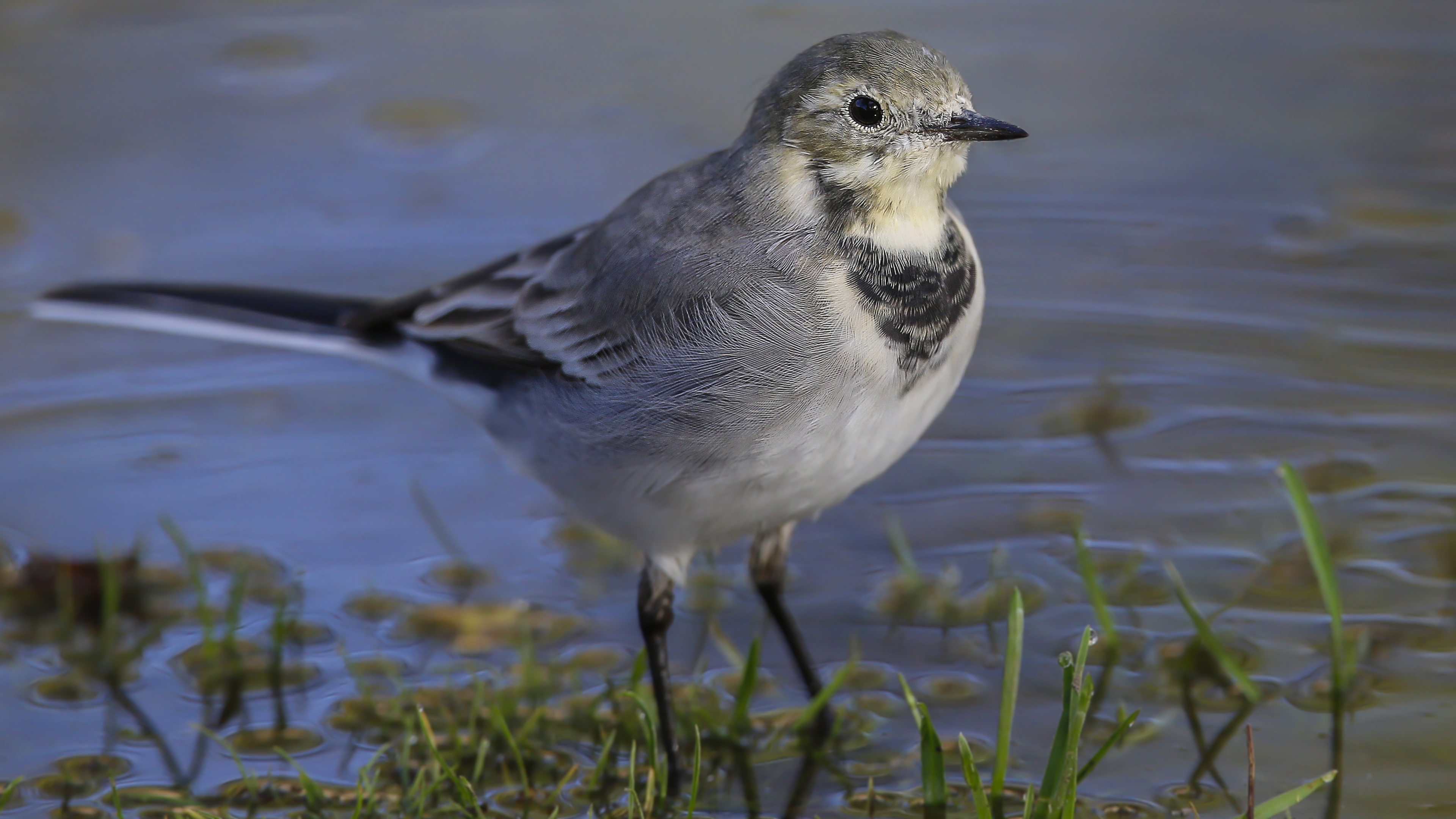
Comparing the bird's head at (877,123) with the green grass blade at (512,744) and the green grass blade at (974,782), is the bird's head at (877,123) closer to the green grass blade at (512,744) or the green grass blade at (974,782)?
the green grass blade at (974,782)

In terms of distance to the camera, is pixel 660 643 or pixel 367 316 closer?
pixel 660 643

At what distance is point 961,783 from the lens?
4.47 m

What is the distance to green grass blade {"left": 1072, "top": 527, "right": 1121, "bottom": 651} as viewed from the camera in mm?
4617

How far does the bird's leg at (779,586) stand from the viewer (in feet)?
16.7

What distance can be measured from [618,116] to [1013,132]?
5167mm

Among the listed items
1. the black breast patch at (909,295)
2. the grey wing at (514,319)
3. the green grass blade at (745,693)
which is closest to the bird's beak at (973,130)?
the black breast patch at (909,295)

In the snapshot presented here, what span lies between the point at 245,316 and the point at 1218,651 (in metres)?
3.62

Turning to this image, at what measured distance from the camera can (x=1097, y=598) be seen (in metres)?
4.64

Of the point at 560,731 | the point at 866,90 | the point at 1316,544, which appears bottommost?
the point at 560,731

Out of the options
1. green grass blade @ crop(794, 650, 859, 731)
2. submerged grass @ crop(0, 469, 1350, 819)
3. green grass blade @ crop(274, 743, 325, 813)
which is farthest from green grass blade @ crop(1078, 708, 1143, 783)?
green grass blade @ crop(274, 743, 325, 813)

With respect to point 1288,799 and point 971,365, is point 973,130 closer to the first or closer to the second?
point 1288,799

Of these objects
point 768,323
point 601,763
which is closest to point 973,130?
point 768,323

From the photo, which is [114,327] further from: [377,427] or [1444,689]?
[1444,689]

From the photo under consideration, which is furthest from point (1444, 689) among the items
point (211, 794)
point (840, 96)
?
point (211, 794)
